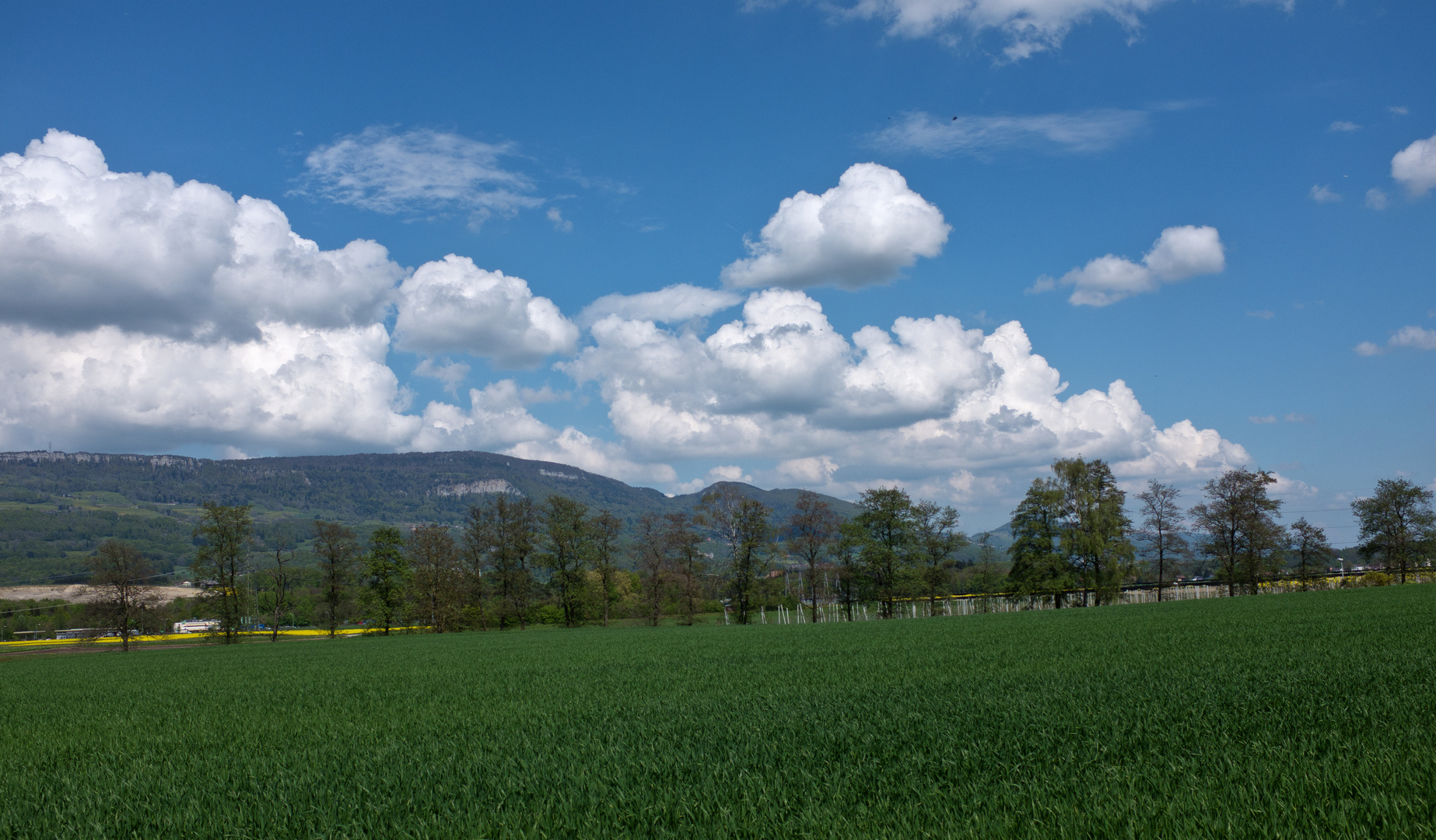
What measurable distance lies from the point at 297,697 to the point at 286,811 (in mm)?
10911

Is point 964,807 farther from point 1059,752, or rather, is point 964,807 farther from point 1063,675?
point 1063,675

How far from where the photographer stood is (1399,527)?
71.6 metres

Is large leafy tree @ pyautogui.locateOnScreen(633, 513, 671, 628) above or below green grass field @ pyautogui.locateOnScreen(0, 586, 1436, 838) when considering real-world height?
below

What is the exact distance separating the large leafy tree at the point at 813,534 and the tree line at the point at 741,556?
0.15 m

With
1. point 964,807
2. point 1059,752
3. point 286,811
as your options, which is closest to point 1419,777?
point 1059,752

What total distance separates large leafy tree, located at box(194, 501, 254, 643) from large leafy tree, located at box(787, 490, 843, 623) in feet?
178

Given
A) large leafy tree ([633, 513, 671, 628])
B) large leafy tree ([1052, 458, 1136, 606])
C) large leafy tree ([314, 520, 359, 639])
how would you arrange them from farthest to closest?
1. large leafy tree ([633, 513, 671, 628])
2. large leafy tree ([314, 520, 359, 639])
3. large leafy tree ([1052, 458, 1136, 606])

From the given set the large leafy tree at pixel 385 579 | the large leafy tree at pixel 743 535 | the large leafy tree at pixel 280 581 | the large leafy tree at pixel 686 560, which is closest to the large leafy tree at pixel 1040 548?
the large leafy tree at pixel 743 535

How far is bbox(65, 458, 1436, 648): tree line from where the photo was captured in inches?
2628

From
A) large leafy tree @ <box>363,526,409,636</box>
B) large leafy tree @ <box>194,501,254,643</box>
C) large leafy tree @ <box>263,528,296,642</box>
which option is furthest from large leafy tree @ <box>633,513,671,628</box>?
large leafy tree @ <box>194,501,254,643</box>

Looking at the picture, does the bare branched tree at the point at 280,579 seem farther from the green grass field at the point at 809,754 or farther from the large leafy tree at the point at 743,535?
the green grass field at the point at 809,754

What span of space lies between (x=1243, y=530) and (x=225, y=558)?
98.6 meters

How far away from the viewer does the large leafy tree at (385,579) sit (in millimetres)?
72750

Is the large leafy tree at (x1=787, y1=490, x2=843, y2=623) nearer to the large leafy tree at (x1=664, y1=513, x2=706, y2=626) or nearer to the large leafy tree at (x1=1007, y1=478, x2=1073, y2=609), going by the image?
the large leafy tree at (x1=664, y1=513, x2=706, y2=626)
